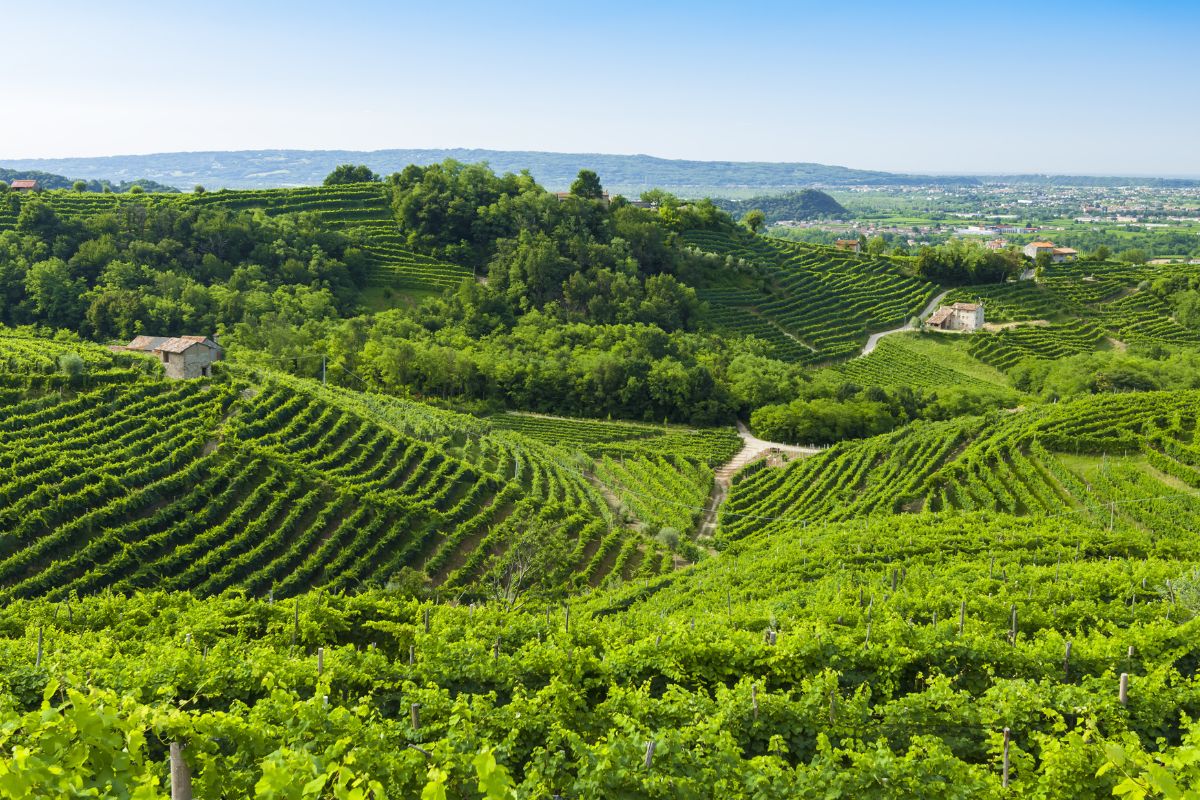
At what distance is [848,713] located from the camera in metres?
10.6

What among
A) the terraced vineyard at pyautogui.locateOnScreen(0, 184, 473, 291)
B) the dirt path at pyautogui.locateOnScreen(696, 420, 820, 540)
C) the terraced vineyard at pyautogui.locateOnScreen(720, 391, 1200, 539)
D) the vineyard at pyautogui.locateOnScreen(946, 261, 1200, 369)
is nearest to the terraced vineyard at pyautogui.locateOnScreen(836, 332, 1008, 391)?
Result: the vineyard at pyautogui.locateOnScreen(946, 261, 1200, 369)

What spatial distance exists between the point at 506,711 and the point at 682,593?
47.7ft

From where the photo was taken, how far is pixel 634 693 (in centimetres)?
1091

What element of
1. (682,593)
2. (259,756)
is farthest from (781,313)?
(259,756)

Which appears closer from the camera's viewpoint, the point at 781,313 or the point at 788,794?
the point at 788,794

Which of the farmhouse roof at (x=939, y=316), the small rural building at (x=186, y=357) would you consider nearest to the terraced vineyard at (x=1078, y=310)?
the farmhouse roof at (x=939, y=316)

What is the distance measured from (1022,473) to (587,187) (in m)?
71.8

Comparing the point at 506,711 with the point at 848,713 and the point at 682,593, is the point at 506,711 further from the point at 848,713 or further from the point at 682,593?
the point at 682,593

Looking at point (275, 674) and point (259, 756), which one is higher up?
point (259, 756)

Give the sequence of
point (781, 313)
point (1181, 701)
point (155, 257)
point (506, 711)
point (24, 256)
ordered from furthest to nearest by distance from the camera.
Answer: point (781, 313) < point (155, 257) < point (24, 256) < point (1181, 701) < point (506, 711)

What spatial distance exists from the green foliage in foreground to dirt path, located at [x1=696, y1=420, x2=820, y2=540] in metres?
17.2

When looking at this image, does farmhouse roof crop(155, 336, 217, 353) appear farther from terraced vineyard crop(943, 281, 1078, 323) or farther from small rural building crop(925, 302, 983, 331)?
terraced vineyard crop(943, 281, 1078, 323)

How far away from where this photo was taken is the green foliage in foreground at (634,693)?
25.4 ft

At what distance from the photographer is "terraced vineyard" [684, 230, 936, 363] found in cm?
7938
